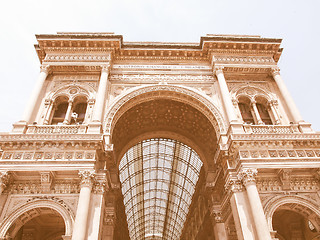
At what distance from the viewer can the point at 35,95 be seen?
1520cm

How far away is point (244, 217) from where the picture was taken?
1156cm

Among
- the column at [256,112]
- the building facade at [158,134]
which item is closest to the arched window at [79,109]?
the building facade at [158,134]

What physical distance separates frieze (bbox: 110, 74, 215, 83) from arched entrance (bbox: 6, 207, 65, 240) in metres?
9.18

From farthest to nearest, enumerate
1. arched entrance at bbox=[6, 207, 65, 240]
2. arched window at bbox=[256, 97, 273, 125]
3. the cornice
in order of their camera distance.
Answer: the cornice → arched window at bbox=[256, 97, 273, 125] → arched entrance at bbox=[6, 207, 65, 240]

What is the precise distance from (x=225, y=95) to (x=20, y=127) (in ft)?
39.1

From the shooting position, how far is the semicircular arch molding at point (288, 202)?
39.6 ft

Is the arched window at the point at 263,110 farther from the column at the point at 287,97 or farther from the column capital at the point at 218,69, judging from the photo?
the column capital at the point at 218,69

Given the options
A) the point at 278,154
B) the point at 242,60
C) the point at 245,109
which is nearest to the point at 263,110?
the point at 245,109

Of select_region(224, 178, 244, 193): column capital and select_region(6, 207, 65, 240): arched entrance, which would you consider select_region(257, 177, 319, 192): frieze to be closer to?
select_region(224, 178, 244, 193): column capital

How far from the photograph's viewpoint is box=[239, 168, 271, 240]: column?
10.5m

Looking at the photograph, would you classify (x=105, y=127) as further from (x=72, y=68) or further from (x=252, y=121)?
(x=252, y=121)

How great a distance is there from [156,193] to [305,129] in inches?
979

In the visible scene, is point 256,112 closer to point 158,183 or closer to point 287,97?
point 287,97

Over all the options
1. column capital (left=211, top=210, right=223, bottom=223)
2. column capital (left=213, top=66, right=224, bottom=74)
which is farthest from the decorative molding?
column capital (left=211, top=210, right=223, bottom=223)
